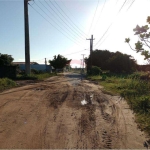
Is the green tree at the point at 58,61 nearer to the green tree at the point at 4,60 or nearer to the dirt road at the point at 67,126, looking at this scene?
the green tree at the point at 4,60

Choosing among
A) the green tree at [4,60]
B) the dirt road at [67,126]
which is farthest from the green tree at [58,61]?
the dirt road at [67,126]

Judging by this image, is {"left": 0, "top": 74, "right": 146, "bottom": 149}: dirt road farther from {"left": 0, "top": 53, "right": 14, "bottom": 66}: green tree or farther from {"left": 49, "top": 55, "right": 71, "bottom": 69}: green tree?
{"left": 49, "top": 55, "right": 71, "bottom": 69}: green tree

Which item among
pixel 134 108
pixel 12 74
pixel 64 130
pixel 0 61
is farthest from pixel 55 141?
pixel 0 61

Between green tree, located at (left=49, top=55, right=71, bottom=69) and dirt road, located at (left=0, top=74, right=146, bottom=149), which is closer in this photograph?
dirt road, located at (left=0, top=74, right=146, bottom=149)

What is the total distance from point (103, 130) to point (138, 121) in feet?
4.68

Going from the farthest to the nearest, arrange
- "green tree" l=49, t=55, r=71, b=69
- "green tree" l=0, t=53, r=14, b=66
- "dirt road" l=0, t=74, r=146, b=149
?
1. "green tree" l=49, t=55, r=71, b=69
2. "green tree" l=0, t=53, r=14, b=66
3. "dirt road" l=0, t=74, r=146, b=149

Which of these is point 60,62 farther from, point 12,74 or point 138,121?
point 138,121

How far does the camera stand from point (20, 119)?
5.72 meters

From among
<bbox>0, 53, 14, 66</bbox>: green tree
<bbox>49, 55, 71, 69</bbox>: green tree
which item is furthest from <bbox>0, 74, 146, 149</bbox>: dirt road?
<bbox>49, 55, 71, 69</bbox>: green tree

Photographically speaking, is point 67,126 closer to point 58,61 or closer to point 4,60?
point 4,60

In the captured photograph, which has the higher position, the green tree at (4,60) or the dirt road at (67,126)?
the green tree at (4,60)

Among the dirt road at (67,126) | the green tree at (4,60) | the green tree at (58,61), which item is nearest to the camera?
the dirt road at (67,126)

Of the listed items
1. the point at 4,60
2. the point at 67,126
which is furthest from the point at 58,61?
the point at 67,126

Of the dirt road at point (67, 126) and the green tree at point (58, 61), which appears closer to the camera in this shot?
the dirt road at point (67, 126)
